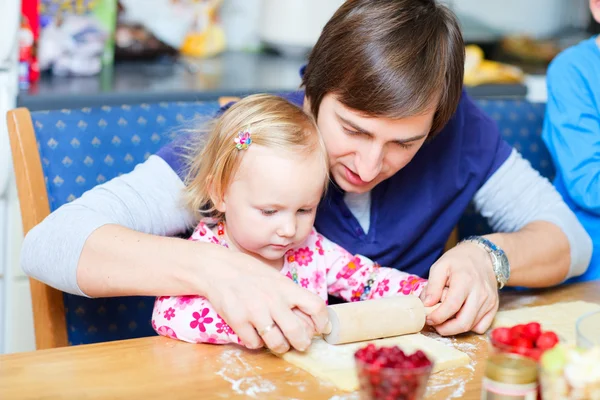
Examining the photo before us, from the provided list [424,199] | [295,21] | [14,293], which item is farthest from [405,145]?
[295,21]

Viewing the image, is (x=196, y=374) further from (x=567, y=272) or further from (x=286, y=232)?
(x=567, y=272)

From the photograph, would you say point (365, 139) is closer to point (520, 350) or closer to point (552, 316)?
point (552, 316)

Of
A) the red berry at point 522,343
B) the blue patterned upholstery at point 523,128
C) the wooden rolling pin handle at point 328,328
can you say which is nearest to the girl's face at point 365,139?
the wooden rolling pin handle at point 328,328

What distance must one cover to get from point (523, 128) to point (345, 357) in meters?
1.15

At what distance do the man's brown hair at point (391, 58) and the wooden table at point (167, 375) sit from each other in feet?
1.42

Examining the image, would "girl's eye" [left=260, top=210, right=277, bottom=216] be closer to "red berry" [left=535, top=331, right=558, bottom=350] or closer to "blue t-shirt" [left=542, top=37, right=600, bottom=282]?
"red berry" [left=535, top=331, right=558, bottom=350]

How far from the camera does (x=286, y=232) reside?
1.32 meters

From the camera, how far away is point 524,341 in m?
0.92

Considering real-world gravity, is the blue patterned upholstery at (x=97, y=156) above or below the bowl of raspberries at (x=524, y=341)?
Result: below

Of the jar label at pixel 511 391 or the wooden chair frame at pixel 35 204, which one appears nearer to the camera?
the jar label at pixel 511 391

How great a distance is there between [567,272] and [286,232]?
0.62m

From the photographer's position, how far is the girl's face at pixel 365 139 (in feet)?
4.47

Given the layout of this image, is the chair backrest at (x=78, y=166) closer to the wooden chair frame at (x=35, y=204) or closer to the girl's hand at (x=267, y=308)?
the wooden chair frame at (x=35, y=204)

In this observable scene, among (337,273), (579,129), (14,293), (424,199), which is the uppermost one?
(579,129)
